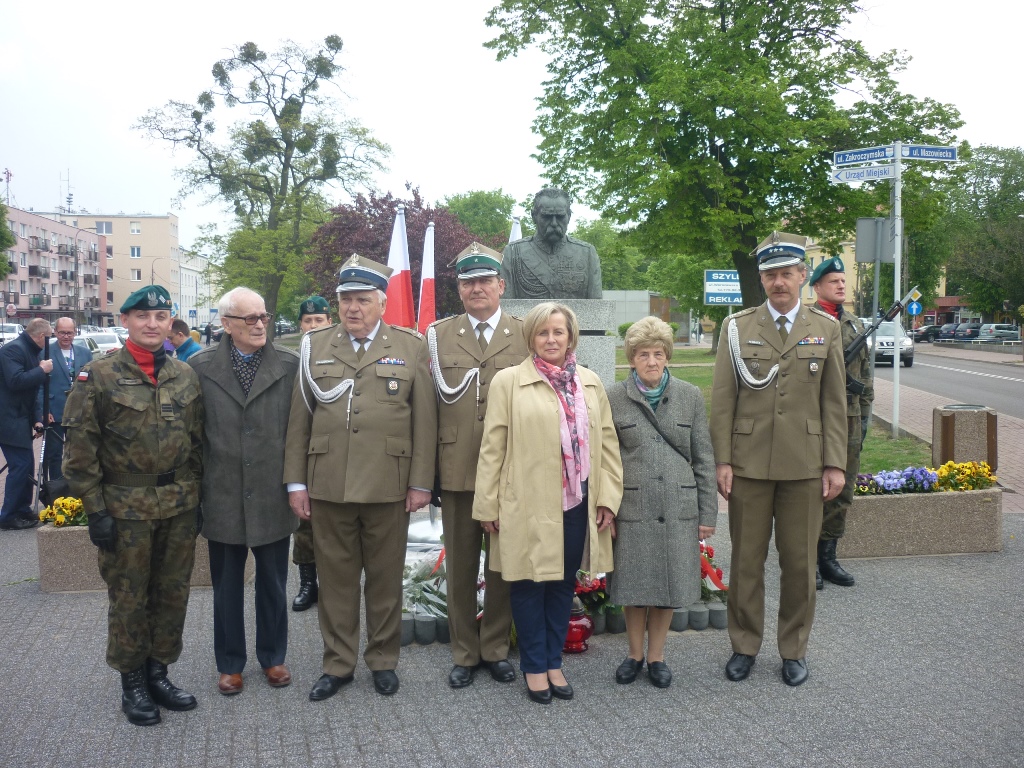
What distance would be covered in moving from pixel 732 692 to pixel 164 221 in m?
121

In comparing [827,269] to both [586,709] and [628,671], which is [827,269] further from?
[586,709]

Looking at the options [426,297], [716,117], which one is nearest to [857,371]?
[426,297]

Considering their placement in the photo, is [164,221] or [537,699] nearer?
[537,699]

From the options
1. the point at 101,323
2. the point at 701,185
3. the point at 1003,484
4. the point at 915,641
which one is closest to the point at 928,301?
the point at 701,185

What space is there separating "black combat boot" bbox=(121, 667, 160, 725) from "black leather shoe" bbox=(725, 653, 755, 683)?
2823 mm

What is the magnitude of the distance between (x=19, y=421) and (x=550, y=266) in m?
5.46

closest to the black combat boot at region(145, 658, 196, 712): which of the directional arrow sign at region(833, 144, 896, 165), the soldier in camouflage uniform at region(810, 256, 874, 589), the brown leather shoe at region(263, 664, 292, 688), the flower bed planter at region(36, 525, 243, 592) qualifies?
the brown leather shoe at region(263, 664, 292, 688)

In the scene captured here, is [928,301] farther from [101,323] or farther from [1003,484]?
[101,323]

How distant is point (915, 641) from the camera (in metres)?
5.27

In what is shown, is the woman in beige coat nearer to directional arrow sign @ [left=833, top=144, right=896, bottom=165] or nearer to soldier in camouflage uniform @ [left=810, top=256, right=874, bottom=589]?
soldier in camouflage uniform @ [left=810, top=256, right=874, bottom=589]

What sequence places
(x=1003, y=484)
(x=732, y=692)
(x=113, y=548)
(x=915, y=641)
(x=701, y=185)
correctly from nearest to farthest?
(x=113, y=548), (x=732, y=692), (x=915, y=641), (x=1003, y=484), (x=701, y=185)

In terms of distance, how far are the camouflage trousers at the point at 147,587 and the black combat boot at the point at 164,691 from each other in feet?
0.15

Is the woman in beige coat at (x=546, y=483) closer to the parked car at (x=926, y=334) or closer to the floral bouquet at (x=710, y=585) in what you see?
the floral bouquet at (x=710, y=585)

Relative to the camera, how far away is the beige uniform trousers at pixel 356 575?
4.62m
